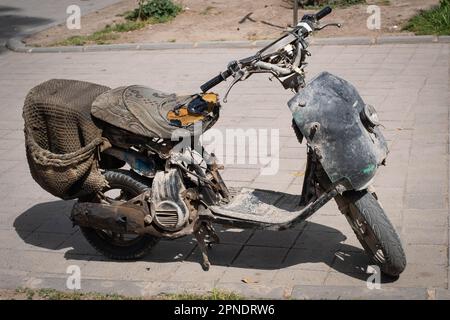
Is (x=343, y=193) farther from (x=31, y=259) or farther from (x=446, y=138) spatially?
(x=446, y=138)

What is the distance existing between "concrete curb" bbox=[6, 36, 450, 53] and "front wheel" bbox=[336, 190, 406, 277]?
22.4 feet

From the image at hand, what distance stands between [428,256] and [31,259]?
2932mm

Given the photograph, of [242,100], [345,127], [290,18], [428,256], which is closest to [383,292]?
[428,256]

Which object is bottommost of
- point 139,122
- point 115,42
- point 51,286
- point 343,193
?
point 115,42

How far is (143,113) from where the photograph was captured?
5.51 metres

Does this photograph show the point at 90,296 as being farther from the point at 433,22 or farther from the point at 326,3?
the point at 326,3

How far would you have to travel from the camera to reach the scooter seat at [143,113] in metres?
5.42

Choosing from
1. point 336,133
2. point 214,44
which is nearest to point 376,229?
point 336,133

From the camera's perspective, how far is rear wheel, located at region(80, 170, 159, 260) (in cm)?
577

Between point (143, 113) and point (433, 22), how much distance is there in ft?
25.4

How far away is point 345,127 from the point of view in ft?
16.8

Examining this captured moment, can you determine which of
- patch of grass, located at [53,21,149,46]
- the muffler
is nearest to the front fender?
the muffler

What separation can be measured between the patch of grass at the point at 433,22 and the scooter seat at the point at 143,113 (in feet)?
23.4

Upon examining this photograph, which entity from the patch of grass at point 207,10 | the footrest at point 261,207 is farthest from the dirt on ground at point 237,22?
the footrest at point 261,207
